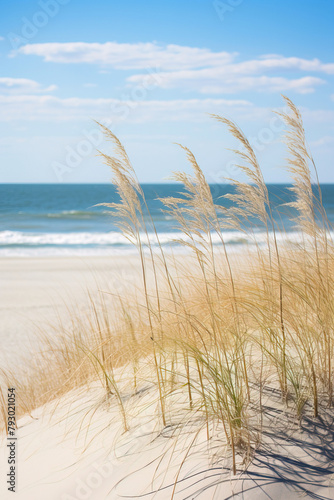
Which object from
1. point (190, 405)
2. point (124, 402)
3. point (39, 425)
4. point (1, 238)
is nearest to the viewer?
point (190, 405)

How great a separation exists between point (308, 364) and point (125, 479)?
107 centimetres

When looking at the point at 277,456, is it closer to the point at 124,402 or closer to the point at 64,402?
the point at 124,402

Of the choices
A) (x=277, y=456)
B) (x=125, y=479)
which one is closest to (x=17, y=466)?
(x=125, y=479)

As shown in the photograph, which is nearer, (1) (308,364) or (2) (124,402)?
(1) (308,364)

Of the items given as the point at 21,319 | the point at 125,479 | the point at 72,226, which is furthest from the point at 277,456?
the point at 72,226

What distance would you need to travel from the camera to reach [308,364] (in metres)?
2.40

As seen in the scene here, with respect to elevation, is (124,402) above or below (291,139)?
below

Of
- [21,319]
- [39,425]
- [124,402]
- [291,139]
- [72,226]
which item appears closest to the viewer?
[291,139]

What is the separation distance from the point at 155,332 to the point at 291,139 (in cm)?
135

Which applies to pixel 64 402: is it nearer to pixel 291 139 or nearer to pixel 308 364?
pixel 308 364

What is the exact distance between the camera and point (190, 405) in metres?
2.38

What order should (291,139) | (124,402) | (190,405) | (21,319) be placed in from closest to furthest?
1. (190,405)
2. (291,139)
3. (124,402)
4. (21,319)

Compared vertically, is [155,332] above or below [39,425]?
above

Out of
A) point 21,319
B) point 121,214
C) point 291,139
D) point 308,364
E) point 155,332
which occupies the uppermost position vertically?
point 291,139
